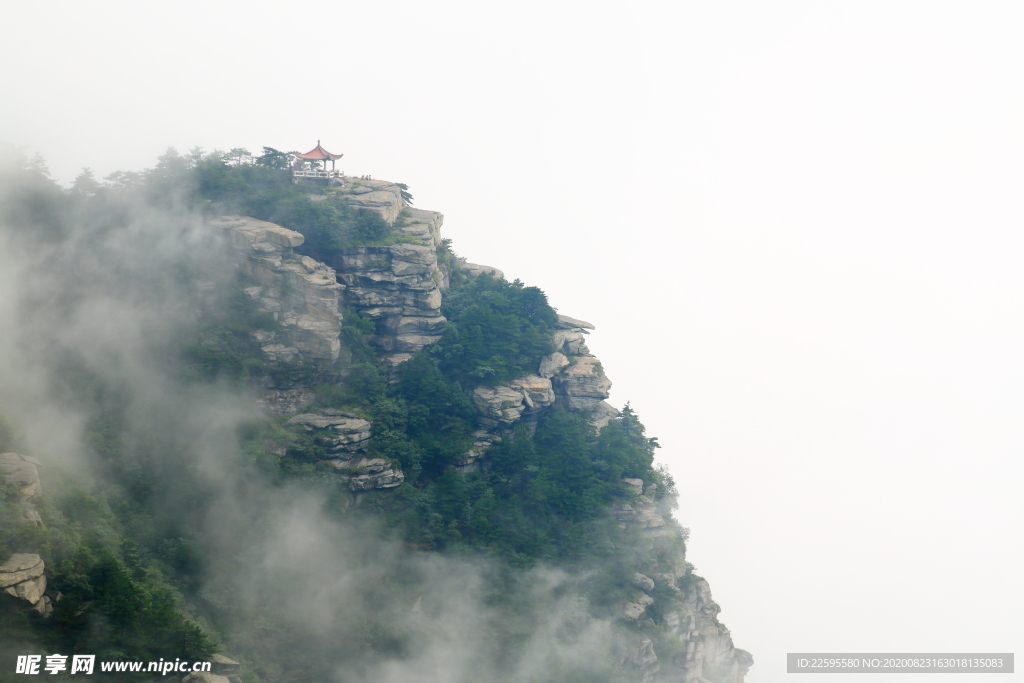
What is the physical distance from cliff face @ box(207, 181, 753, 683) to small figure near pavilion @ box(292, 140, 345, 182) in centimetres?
263

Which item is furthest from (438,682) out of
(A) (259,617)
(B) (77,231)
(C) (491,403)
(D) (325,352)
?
(B) (77,231)

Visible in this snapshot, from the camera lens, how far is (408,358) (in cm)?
6384

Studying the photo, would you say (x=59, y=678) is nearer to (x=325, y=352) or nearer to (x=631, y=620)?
(x=325, y=352)

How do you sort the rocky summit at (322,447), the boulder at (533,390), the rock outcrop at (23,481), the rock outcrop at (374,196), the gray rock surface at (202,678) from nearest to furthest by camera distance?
the rock outcrop at (23,481) → the gray rock surface at (202,678) → the rocky summit at (322,447) → the boulder at (533,390) → the rock outcrop at (374,196)

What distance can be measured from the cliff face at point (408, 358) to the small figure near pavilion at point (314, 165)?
2.63 m

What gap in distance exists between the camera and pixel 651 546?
208 ft

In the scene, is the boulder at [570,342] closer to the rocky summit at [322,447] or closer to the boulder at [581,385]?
the rocky summit at [322,447]

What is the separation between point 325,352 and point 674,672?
42.6 m

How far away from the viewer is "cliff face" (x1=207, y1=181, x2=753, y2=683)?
57.2 m

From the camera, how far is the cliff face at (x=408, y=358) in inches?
2251

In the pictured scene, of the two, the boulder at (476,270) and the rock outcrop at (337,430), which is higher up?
the boulder at (476,270)

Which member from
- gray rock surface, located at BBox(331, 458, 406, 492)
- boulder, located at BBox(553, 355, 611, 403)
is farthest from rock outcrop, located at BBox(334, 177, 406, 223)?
gray rock surface, located at BBox(331, 458, 406, 492)

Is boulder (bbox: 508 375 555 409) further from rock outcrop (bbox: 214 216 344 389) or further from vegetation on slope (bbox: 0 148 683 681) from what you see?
rock outcrop (bbox: 214 216 344 389)

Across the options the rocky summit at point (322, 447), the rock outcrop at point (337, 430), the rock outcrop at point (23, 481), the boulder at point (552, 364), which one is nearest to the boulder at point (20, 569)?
the rock outcrop at point (23, 481)
